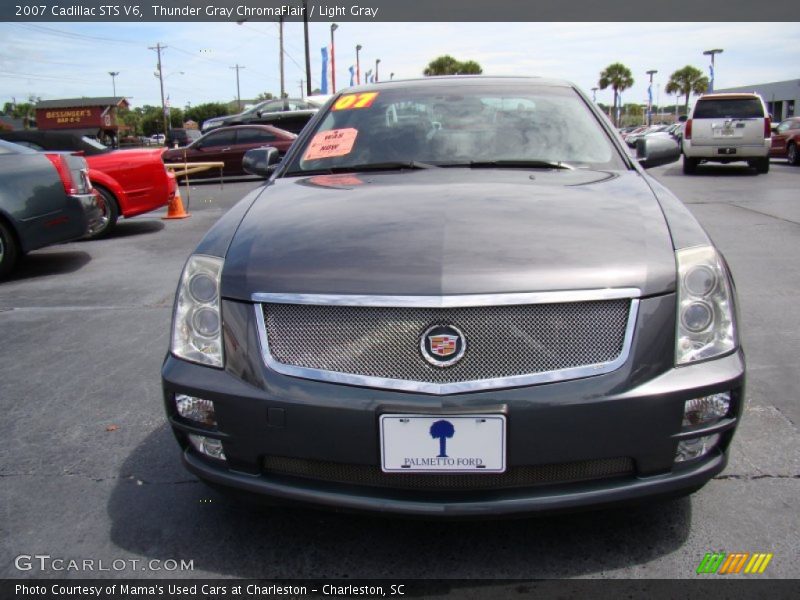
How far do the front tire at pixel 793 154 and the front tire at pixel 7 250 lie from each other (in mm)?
18874

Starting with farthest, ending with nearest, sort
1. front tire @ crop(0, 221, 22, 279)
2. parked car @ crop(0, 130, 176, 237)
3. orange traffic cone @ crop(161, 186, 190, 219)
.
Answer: orange traffic cone @ crop(161, 186, 190, 219)
parked car @ crop(0, 130, 176, 237)
front tire @ crop(0, 221, 22, 279)

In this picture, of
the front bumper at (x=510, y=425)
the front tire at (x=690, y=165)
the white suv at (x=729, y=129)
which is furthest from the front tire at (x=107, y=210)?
the front tire at (x=690, y=165)

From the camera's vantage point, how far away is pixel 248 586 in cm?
210

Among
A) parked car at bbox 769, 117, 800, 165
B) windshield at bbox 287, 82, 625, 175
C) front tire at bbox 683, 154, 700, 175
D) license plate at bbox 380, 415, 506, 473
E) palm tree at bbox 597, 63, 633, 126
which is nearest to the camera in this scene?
license plate at bbox 380, 415, 506, 473

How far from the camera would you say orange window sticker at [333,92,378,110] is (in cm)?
362

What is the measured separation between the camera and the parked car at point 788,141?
1922cm

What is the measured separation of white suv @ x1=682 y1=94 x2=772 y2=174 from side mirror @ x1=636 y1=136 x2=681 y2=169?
14121 millimetres

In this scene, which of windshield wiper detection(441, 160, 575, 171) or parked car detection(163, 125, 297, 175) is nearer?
windshield wiper detection(441, 160, 575, 171)

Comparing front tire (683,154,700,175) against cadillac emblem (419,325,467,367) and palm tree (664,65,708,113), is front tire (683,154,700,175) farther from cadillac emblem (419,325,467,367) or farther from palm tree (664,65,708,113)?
palm tree (664,65,708,113)

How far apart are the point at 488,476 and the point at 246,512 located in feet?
3.13

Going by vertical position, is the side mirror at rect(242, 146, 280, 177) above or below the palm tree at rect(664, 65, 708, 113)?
below

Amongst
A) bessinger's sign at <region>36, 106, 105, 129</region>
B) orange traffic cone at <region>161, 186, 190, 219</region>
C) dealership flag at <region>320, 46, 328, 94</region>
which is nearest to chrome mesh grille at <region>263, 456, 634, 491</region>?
orange traffic cone at <region>161, 186, 190, 219</region>

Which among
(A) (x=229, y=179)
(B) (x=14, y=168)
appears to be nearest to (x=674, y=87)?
(A) (x=229, y=179)

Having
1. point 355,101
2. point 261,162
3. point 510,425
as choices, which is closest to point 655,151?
point 355,101
